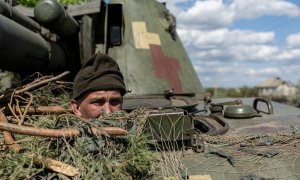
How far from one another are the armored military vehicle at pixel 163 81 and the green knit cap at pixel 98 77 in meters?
0.33

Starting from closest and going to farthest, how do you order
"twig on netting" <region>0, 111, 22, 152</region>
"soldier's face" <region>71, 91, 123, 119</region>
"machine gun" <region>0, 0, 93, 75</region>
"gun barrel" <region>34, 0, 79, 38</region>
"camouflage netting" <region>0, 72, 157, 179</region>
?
"camouflage netting" <region>0, 72, 157, 179</region> < "twig on netting" <region>0, 111, 22, 152</region> < "soldier's face" <region>71, 91, 123, 119</region> < "machine gun" <region>0, 0, 93, 75</region> < "gun barrel" <region>34, 0, 79, 38</region>

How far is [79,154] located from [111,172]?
18cm

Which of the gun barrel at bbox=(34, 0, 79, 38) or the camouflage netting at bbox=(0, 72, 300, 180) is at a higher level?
the gun barrel at bbox=(34, 0, 79, 38)

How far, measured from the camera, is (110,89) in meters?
3.15

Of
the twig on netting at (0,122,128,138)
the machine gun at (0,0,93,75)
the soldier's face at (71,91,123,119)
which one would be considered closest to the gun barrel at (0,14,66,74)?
the machine gun at (0,0,93,75)

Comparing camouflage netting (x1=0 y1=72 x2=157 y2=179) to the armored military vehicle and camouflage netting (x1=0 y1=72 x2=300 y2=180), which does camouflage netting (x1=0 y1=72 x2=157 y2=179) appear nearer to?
camouflage netting (x1=0 y1=72 x2=300 y2=180)

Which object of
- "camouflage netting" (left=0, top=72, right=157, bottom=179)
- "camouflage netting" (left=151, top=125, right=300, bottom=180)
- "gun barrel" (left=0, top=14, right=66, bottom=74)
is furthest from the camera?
"gun barrel" (left=0, top=14, right=66, bottom=74)

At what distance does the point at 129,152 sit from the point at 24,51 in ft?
A: 6.66

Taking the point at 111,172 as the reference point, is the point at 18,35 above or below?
above

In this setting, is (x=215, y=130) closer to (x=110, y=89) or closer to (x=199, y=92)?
(x=110, y=89)

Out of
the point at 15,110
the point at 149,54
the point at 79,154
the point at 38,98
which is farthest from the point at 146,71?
the point at 79,154

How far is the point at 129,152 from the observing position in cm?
215

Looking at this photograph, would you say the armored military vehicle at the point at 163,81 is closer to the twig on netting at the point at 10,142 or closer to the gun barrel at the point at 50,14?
the gun barrel at the point at 50,14

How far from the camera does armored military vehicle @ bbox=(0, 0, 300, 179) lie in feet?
9.29
